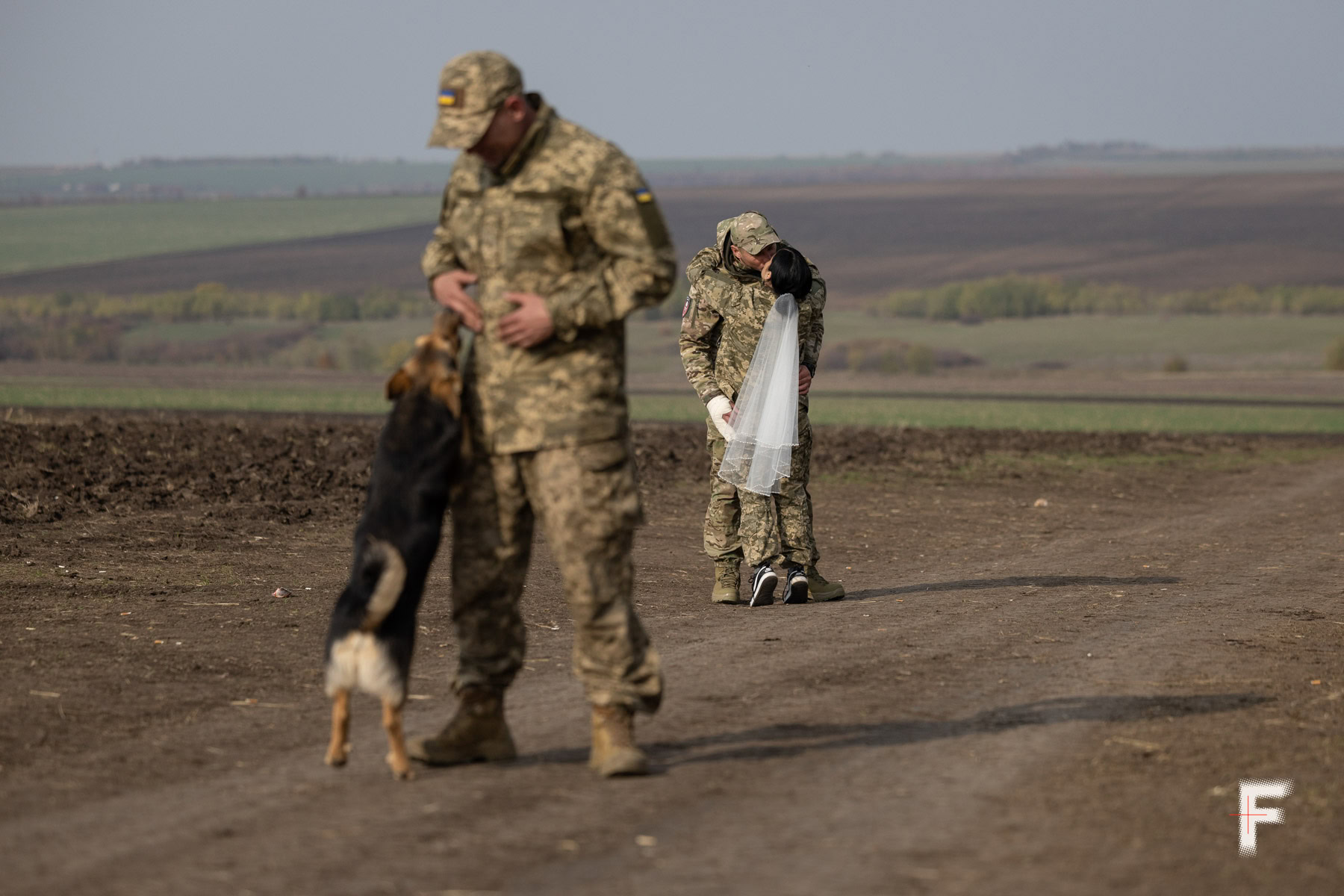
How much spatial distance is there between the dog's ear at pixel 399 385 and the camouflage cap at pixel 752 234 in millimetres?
4366

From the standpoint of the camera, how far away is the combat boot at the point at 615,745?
18.5ft

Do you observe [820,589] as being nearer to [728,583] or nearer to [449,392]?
[728,583]

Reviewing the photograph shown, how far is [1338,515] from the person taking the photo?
54.4 feet

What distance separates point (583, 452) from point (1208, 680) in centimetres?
377

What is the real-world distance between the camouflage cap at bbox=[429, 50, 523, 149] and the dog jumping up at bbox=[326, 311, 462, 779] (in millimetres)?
631

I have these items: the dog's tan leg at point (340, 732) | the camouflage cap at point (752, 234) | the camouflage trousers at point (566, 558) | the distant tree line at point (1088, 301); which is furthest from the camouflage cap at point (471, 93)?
the distant tree line at point (1088, 301)

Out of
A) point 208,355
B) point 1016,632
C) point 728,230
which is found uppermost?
point 728,230

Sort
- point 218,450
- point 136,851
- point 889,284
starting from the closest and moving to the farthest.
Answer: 1. point 136,851
2. point 218,450
3. point 889,284

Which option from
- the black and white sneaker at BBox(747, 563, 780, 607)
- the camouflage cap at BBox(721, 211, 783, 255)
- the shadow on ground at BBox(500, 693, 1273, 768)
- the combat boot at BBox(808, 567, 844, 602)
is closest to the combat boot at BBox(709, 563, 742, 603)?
the black and white sneaker at BBox(747, 563, 780, 607)

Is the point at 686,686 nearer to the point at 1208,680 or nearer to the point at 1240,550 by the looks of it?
the point at 1208,680

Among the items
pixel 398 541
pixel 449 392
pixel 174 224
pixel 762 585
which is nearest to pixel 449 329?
pixel 449 392

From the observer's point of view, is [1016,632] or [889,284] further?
[889,284]

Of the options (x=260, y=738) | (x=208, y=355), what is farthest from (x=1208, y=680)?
(x=208, y=355)

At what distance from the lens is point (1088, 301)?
3647 inches
